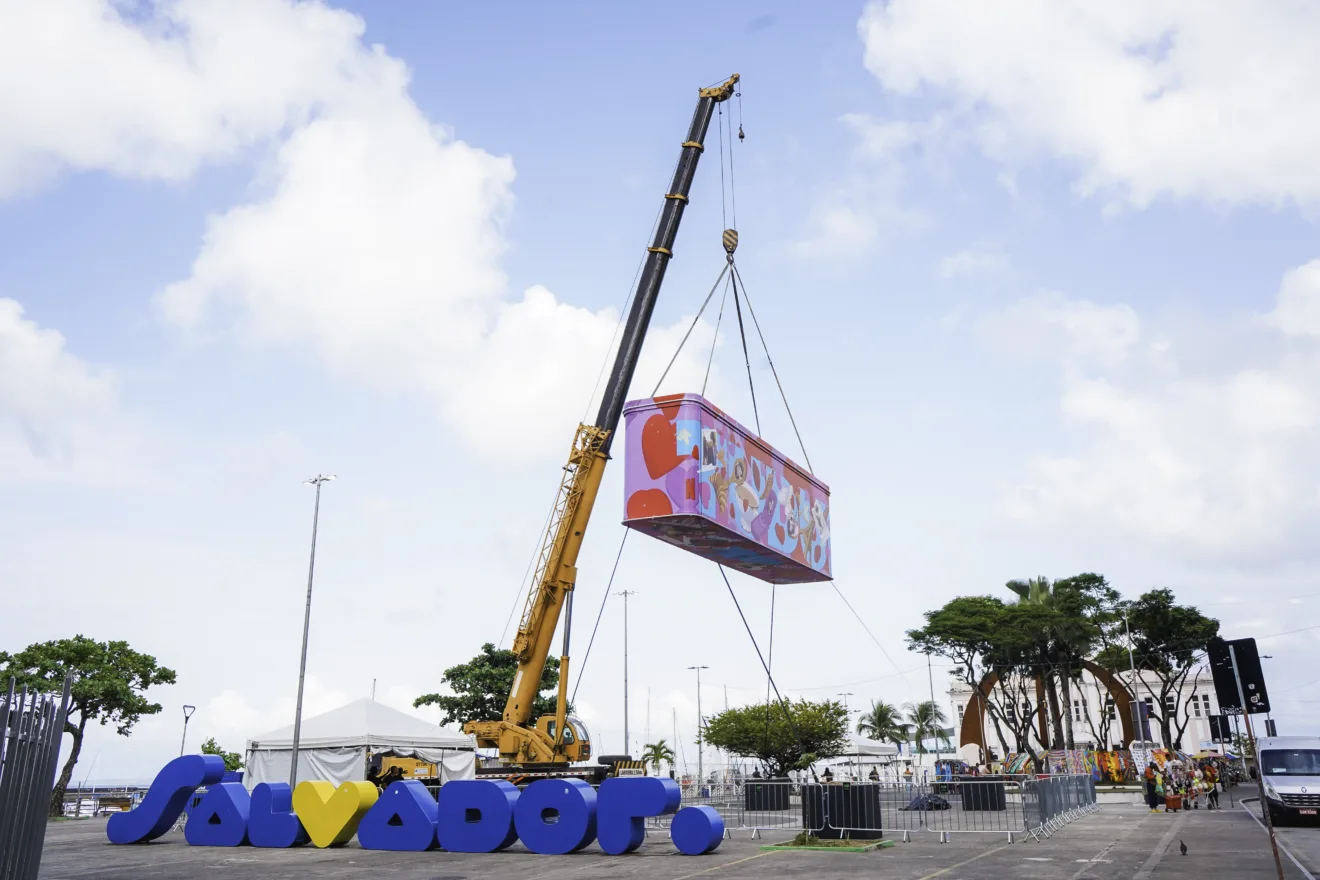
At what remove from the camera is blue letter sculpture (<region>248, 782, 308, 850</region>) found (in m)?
22.7

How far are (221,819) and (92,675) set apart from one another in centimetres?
2204

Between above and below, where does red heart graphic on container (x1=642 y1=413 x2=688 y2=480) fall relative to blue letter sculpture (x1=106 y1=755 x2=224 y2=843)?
above

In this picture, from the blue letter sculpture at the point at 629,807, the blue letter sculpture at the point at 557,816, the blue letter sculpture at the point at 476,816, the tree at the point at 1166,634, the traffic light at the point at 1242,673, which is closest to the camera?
the traffic light at the point at 1242,673

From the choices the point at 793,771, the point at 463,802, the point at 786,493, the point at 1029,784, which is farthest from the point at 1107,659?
the point at 463,802

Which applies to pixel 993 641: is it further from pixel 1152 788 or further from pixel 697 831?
pixel 697 831

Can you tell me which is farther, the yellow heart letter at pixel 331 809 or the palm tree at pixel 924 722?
the palm tree at pixel 924 722

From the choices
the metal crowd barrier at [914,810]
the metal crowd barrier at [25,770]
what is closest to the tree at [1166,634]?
the metal crowd barrier at [914,810]

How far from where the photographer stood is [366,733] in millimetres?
32750

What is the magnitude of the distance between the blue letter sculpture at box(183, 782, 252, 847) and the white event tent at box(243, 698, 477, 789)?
27.2ft

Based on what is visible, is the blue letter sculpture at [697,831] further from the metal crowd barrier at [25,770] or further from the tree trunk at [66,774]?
the tree trunk at [66,774]

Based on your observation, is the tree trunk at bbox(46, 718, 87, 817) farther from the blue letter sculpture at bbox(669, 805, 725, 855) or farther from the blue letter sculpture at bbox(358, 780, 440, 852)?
the blue letter sculpture at bbox(669, 805, 725, 855)

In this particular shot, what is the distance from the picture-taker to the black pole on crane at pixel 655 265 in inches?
1050

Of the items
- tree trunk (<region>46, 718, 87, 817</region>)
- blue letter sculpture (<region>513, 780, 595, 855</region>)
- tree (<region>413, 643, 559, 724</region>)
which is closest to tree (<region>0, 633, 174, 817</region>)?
tree trunk (<region>46, 718, 87, 817</region>)

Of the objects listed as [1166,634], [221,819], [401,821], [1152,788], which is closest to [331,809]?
[401,821]
